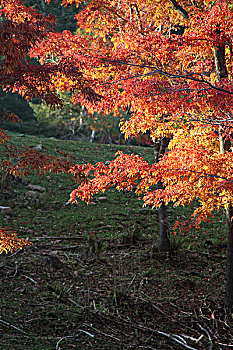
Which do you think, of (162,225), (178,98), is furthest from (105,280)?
(178,98)

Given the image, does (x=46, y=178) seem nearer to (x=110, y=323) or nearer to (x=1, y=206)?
(x=1, y=206)

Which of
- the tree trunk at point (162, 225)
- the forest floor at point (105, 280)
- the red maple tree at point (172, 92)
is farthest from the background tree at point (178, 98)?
the tree trunk at point (162, 225)

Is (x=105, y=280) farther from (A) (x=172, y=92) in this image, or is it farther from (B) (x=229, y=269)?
(A) (x=172, y=92)

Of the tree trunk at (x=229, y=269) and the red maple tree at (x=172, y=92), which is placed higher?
the red maple tree at (x=172, y=92)

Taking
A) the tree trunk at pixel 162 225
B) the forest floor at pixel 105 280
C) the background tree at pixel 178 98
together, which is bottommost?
the forest floor at pixel 105 280

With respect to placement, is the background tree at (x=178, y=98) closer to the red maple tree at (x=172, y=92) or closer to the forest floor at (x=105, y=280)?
the red maple tree at (x=172, y=92)

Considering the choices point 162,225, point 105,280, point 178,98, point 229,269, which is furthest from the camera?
point 162,225

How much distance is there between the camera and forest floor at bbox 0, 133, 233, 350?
212 inches

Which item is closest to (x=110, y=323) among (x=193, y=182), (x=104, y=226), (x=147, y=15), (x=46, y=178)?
(x=193, y=182)

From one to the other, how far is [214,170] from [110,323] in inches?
122

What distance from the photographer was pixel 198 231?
1087 cm

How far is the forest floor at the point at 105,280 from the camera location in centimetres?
539

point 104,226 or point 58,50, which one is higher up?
point 58,50

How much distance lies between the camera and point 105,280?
7469mm
